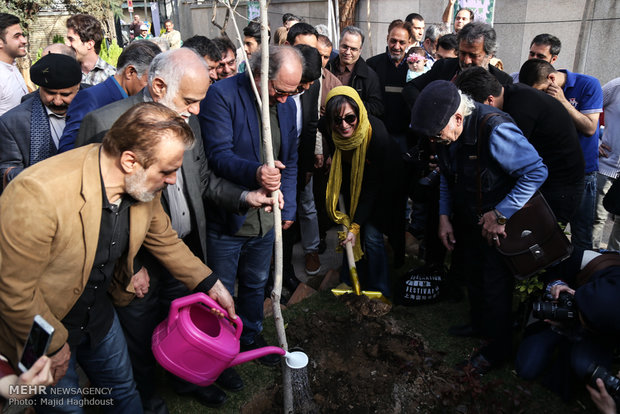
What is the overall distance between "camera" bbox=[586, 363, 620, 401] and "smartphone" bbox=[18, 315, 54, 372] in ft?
7.72

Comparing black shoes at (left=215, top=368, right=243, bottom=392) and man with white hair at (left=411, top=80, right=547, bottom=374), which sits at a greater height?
man with white hair at (left=411, top=80, right=547, bottom=374)

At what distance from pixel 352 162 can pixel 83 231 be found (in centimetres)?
215

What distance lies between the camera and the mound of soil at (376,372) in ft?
9.07

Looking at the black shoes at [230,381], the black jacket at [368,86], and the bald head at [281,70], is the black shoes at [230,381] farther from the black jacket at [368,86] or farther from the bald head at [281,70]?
the black jacket at [368,86]

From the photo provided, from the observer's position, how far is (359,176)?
351cm

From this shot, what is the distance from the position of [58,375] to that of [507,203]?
92.8 inches

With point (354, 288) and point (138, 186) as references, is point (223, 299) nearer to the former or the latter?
point (138, 186)

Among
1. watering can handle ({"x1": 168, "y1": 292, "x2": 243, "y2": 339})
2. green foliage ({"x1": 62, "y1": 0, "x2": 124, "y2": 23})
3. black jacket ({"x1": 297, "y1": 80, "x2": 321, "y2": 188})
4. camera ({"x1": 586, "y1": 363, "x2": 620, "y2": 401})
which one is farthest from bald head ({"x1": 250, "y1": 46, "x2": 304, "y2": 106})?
green foliage ({"x1": 62, "y1": 0, "x2": 124, "y2": 23})

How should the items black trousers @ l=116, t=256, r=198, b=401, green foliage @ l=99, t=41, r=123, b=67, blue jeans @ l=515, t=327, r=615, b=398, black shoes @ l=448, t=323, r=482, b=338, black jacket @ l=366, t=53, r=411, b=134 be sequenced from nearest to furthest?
black trousers @ l=116, t=256, r=198, b=401 < blue jeans @ l=515, t=327, r=615, b=398 < black shoes @ l=448, t=323, r=482, b=338 < black jacket @ l=366, t=53, r=411, b=134 < green foliage @ l=99, t=41, r=123, b=67

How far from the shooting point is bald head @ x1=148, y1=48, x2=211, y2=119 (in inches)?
87.0

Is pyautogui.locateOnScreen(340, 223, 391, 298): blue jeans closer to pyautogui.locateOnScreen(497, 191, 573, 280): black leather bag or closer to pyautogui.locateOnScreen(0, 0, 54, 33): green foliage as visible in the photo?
pyautogui.locateOnScreen(497, 191, 573, 280): black leather bag

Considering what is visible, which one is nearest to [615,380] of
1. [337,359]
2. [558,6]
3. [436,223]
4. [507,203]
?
[507,203]

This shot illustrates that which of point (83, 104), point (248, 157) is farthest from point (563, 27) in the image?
point (83, 104)

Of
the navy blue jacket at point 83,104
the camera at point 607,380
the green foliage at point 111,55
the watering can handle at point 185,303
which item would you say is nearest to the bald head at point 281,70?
the navy blue jacket at point 83,104
